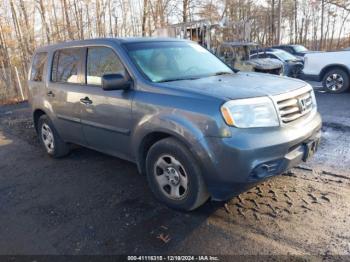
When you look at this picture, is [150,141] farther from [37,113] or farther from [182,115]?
[37,113]

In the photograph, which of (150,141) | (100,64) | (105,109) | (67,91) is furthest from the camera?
(67,91)

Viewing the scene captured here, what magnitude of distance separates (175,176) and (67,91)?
7.22 ft

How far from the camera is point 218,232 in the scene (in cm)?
295

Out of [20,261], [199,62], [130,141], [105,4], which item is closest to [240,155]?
[130,141]

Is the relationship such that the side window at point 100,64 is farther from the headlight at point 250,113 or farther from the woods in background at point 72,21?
the woods in background at point 72,21

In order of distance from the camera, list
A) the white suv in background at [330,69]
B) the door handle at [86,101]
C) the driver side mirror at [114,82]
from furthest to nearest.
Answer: the white suv in background at [330,69]
the door handle at [86,101]
the driver side mirror at [114,82]

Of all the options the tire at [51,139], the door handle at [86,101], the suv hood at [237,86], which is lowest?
the tire at [51,139]

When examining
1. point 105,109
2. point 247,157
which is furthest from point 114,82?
point 247,157

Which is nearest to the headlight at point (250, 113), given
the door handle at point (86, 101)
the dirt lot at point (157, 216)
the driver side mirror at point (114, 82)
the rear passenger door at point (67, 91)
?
the dirt lot at point (157, 216)

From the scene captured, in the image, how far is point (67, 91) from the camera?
4.47 meters

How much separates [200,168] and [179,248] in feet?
2.45

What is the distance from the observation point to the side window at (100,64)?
3.75 m

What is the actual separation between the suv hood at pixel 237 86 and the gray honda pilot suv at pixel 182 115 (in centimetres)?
1

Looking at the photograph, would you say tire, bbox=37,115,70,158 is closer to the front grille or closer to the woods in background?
the front grille
